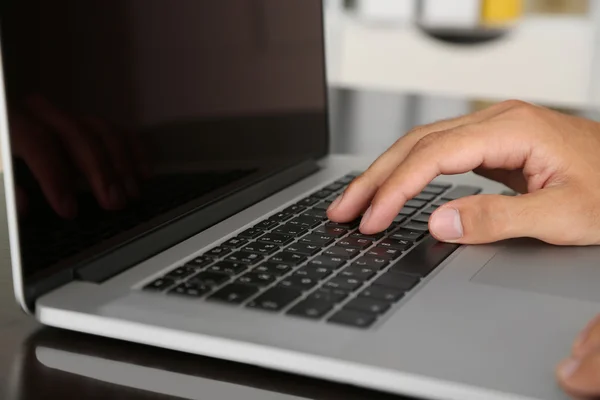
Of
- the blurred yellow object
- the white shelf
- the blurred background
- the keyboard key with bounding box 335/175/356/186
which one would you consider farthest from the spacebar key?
the blurred yellow object

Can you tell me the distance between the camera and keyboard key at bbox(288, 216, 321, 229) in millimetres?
754

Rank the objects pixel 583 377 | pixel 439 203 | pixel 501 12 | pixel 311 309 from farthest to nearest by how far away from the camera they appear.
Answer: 1. pixel 501 12
2. pixel 439 203
3. pixel 311 309
4. pixel 583 377

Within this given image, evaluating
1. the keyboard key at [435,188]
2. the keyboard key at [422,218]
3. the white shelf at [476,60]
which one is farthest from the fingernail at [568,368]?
the white shelf at [476,60]

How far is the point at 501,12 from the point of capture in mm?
3080

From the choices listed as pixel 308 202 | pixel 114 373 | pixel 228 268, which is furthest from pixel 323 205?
pixel 114 373

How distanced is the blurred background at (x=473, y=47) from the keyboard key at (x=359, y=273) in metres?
2.45

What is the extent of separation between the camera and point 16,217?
0.56 m

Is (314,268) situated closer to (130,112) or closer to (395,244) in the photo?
(395,244)

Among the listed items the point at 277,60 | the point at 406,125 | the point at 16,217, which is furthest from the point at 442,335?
the point at 406,125

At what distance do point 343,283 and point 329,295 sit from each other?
0.03m

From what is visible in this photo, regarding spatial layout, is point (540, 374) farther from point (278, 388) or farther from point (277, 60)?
point (277, 60)

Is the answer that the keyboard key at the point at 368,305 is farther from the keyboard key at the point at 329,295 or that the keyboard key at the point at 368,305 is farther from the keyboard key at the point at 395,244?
the keyboard key at the point at 395,244

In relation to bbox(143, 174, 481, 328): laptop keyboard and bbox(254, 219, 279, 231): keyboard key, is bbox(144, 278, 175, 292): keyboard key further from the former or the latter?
bbox(254, 219, 279, 231): keyboard key

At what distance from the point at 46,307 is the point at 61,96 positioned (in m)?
0.16
